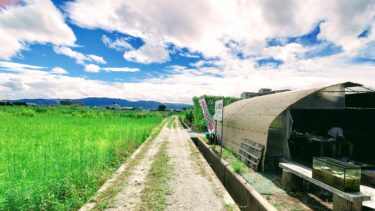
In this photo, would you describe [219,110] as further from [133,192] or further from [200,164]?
[133,192]

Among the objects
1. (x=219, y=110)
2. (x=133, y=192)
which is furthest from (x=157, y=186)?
(x=219, y=110)

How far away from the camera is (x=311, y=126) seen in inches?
483

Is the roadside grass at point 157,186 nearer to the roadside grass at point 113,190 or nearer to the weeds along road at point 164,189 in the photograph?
the weeds along road at point 164,189

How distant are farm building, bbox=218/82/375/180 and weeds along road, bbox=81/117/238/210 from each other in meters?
2.42

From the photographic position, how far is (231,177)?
26.7ft

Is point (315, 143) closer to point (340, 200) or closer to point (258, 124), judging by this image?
point (258, 124)

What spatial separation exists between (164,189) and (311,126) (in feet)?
29.7

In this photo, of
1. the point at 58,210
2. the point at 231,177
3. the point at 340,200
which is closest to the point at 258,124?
the point at 231,177

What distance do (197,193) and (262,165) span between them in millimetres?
3050

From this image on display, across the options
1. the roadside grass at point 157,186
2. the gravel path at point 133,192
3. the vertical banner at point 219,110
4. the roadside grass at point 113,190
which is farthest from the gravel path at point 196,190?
the vertical banner at point 219,110

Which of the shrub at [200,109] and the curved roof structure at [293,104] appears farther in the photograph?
the shrub at [200,109]

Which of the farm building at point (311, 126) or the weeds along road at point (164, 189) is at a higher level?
the farm building at point (311, 126)

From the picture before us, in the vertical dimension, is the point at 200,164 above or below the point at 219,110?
below

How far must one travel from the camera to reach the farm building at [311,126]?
8.23 meters
